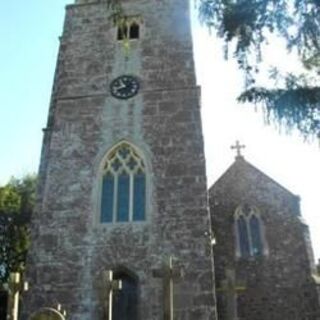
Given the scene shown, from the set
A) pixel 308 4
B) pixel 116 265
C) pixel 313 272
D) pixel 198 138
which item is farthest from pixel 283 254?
pixel 308 4

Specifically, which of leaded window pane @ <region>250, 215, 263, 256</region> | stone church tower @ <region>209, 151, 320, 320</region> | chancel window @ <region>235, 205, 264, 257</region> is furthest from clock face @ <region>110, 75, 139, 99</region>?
leaded window pane @ <region>250, 215, 263, 256</region>

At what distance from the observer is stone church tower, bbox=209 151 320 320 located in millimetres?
16281

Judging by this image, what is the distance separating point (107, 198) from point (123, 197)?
46cm

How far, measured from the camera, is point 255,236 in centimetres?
1797

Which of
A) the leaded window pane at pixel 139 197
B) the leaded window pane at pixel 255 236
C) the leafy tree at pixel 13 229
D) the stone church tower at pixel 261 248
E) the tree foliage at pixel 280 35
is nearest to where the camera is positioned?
the tree foliage at pixel 280 35

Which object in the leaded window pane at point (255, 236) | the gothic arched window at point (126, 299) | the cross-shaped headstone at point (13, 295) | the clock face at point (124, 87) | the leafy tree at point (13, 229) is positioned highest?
the clock face at point (124, 87)

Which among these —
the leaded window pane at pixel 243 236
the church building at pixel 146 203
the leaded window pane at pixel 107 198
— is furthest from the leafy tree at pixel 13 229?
the leaded window pane at pixel 243 236

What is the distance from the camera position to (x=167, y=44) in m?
18.9

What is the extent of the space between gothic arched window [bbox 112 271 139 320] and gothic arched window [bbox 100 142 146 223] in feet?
5.40

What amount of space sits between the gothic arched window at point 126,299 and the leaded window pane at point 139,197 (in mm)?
1695

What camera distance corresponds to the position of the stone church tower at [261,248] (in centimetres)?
1628

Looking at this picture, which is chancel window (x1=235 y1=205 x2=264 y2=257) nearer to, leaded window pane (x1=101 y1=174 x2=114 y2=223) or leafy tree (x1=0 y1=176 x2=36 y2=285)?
leaded window pane (x1=101 y1=174 x2=114 y2=223)

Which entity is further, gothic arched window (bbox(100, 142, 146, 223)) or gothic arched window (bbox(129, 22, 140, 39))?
gothic arched window (bbox(129, 22, 140, 39))

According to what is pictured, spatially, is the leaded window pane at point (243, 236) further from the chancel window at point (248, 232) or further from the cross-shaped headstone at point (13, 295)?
the cross-shaped headstone at point (13, 295)
